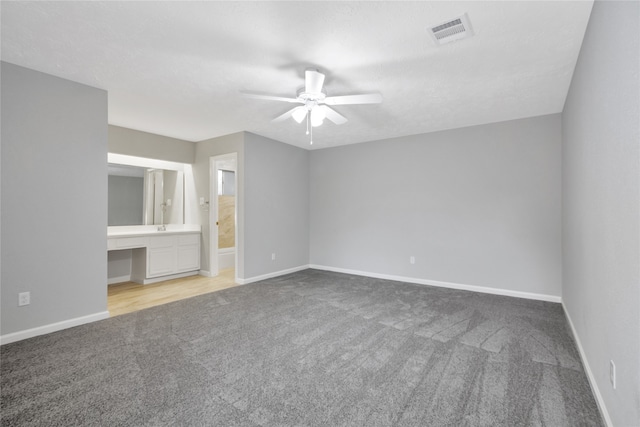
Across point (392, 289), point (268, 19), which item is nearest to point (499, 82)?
point (268, 19)

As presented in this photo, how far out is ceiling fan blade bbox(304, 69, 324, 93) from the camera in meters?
2.42

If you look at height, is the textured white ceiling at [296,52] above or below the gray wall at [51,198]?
above

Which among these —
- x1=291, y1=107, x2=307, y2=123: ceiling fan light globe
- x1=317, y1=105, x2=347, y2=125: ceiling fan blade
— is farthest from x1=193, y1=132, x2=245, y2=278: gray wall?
x1=317, y1=105, x2=347, y2=125: ceiling fan blade

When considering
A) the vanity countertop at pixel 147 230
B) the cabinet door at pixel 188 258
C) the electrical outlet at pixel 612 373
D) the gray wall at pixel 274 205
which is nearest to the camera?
the electrical outlet at pixel 612 373

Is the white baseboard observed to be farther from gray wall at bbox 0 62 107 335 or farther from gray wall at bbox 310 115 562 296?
gray wall at bbox 310 115 562 296

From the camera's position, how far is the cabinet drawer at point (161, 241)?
4.70 metres

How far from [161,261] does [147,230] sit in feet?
2.26

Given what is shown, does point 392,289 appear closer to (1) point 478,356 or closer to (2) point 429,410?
(1) point 478,356

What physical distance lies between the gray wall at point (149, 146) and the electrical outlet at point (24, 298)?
241 cm

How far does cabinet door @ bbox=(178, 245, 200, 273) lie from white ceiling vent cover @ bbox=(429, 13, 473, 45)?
16.1ft

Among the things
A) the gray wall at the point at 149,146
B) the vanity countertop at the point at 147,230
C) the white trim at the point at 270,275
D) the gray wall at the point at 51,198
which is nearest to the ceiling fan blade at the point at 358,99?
the gray wall at the point at 51,198

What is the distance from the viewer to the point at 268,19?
Answer: 1.98 meters

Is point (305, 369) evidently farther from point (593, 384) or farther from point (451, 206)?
point (451, 206)

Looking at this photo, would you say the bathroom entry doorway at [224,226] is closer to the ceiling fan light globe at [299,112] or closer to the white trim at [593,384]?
the ceiling fan light globe at [299,112]
